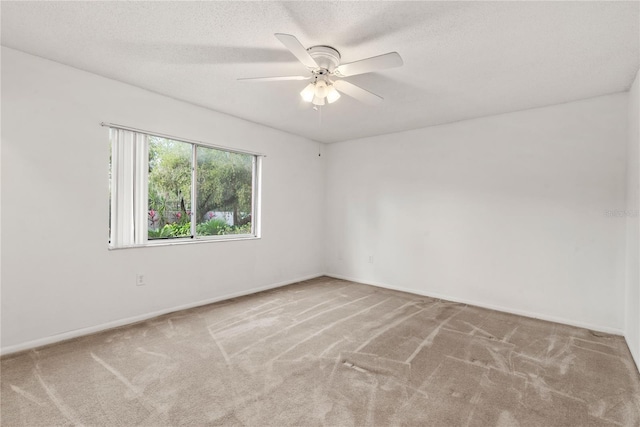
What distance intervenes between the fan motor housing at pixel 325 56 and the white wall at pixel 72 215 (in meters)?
2.05

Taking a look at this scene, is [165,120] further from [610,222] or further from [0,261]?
[610,222]

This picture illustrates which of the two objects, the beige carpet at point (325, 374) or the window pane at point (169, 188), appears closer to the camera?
the beige carpet at point (325, 374)

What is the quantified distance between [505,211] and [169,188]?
13.7 feet

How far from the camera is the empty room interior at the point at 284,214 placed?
196 centimetres

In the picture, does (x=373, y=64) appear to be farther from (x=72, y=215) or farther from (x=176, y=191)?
(x=72, y=215)

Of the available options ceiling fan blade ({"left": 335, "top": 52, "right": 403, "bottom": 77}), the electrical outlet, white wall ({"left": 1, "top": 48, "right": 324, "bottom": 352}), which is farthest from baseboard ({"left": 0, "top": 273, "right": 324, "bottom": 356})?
ceiling fan blade ({"left": 335, "top": 52, "right": 403, "bottom": 77})

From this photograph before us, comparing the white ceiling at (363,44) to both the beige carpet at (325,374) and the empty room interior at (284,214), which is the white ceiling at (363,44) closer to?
the empty room interior at (284,214)

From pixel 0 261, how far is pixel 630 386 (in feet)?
16.2

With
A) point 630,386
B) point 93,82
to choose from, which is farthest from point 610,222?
point 93,82

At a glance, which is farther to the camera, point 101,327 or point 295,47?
point 101,327

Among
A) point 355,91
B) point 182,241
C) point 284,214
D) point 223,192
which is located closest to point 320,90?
point 355,91

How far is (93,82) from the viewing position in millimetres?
2883

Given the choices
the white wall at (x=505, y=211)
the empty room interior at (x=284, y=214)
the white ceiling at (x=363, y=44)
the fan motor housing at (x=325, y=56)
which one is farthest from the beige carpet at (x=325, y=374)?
the white ceiling at (x=363, y=44)

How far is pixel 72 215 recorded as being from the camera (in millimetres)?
2783
